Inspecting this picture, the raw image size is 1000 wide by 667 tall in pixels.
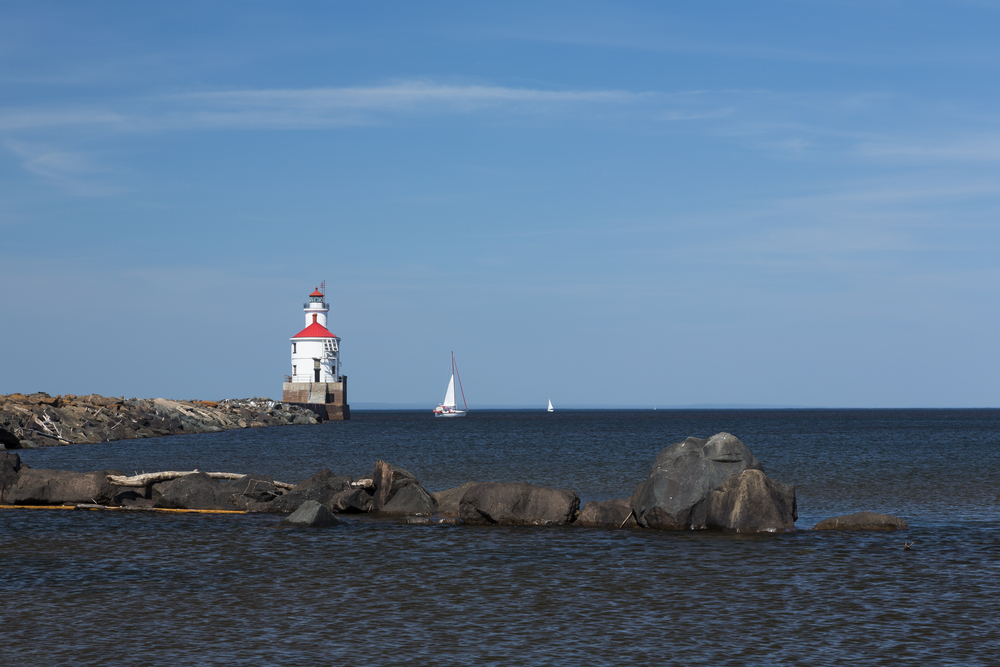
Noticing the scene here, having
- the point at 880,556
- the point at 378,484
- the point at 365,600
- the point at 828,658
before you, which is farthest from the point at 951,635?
the point at 378,484

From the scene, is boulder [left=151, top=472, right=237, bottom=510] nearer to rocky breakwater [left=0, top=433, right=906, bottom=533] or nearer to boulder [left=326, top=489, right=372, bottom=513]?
rocky breakwater [left=0, top=433, right=906, bottom=533]

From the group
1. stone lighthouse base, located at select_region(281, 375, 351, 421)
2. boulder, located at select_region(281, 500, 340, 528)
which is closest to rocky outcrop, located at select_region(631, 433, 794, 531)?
boulder, located at select_region(281, 500, 340, 528)

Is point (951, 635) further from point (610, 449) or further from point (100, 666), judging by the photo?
point (610, 449)

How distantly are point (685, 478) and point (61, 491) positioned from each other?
1946cm

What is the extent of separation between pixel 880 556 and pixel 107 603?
14.7 meters

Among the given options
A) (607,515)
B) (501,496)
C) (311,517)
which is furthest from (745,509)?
(311,517)

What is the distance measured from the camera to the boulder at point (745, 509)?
23.0m

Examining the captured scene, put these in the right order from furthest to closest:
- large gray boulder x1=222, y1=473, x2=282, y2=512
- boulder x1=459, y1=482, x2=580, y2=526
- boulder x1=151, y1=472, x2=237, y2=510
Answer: boulder x1=151, y1=472, x2=237, y2=510 < large gray boulder x1=222, y1=473, x2=282, y2=512 < boulder x1=459, y1=482, x2=580, y2=526

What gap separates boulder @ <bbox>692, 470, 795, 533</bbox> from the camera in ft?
75.6

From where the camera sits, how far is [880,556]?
19.2m

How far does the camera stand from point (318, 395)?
114 m

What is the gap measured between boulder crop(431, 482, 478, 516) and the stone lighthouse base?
86.4 metres

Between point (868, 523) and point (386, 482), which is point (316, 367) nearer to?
point (386, 482)

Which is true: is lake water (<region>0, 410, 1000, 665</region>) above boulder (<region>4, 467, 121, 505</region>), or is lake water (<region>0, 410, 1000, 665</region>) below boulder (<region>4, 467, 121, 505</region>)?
below
